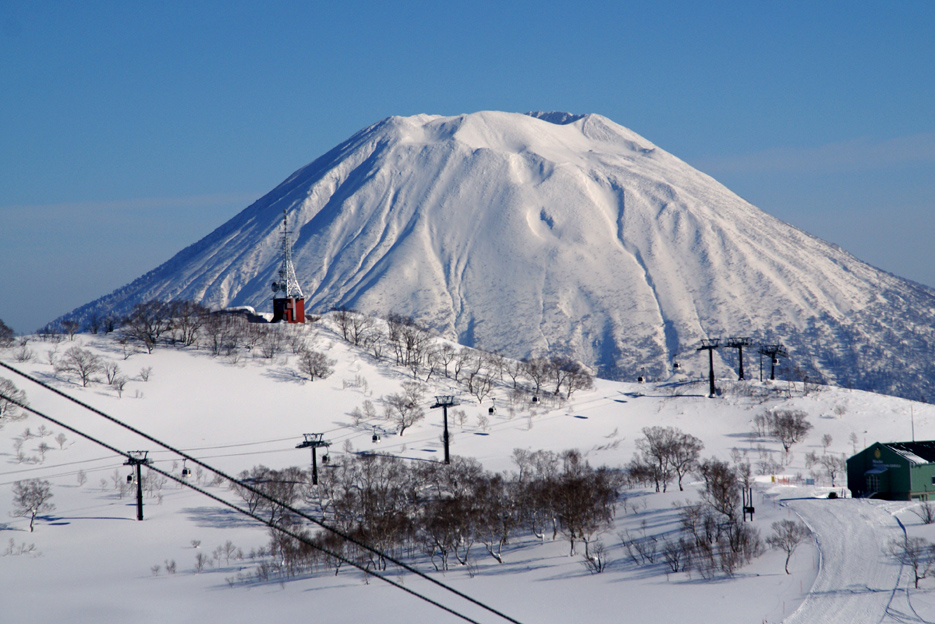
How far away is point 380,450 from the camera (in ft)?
226

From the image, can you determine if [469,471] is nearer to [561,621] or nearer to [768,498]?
[768,498]

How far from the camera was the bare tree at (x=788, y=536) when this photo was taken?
127ft

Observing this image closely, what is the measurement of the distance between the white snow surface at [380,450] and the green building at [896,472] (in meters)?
3.01

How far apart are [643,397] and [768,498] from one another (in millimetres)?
39181

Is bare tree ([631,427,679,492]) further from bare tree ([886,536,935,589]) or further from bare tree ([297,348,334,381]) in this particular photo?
bare tree ([297,348,334,381])

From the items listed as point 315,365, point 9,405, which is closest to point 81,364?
point 9,405

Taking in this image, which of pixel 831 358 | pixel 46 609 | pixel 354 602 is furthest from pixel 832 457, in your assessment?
pixel 831 358

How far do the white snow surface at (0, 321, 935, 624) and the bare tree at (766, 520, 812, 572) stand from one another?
1.68 feet

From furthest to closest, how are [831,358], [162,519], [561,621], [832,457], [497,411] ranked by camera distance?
1. [831,358]
2. [497,411]
3. [832,457]
4. [162,519]
5. [561,621]

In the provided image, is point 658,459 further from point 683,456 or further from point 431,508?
point 431,508

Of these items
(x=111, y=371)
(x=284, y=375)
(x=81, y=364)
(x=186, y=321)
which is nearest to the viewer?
(x=81, y=364)

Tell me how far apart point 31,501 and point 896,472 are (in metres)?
52.0

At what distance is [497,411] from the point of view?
81.4 metres

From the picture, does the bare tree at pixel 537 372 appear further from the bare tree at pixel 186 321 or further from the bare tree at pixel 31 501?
the bare tree at pixel 31 501
